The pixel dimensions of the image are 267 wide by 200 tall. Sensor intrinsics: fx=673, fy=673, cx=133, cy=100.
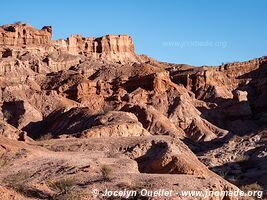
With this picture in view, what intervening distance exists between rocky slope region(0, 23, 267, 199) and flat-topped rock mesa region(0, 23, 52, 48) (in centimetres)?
18

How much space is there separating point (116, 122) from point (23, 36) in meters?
71.3

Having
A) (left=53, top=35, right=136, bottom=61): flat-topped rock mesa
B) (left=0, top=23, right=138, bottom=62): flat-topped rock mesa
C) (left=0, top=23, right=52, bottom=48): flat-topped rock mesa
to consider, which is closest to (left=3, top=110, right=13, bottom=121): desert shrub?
(left=0, top=23, right=138, bottom=62): flat-topped rock mesa

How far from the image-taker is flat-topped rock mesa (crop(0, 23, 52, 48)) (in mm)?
107062

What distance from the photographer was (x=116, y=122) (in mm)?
40625

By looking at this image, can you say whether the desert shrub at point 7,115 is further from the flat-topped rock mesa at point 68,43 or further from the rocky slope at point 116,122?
the flat-topped rock mesa at point 68,43

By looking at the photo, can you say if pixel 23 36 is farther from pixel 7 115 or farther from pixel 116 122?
pixel 116 122

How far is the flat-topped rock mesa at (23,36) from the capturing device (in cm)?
10706

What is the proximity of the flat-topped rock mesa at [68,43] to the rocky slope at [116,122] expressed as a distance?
0.22 meters

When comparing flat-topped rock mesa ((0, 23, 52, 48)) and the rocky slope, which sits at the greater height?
flat-topped rock mesa ((0, 23, 52, 48))

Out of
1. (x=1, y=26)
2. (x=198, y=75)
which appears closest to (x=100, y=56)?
(x=1, y=26)

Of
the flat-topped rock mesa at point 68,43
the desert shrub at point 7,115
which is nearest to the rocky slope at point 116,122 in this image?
the desert shrub at point 7,115

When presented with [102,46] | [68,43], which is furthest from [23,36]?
[102,46]

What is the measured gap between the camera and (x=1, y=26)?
115 meters

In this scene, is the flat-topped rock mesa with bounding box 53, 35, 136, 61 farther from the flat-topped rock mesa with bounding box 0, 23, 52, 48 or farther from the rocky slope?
the flat-topped rock mesa with bounding box 0, 23, 52, 48
